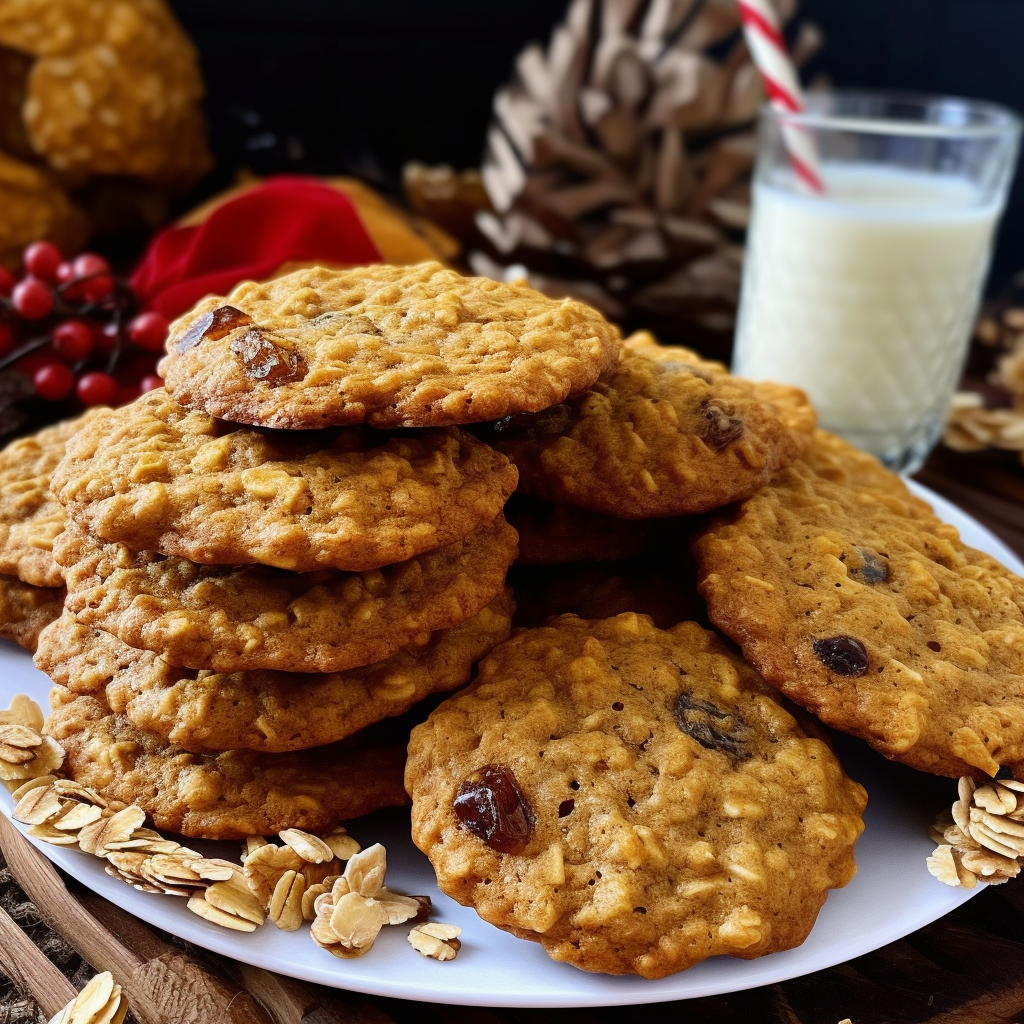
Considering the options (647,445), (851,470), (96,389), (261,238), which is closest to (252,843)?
(647,445)

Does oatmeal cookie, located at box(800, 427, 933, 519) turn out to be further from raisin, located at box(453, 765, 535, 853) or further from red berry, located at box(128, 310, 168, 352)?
red berry, located at box(128, 310, 168, 352)

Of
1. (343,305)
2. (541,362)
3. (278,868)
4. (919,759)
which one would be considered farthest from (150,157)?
(919,759)

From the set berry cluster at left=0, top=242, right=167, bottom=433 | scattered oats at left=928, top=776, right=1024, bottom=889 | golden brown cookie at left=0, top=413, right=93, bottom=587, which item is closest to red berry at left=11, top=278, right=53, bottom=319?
berry cluster at left=0, top=242, right=167, bottom=433

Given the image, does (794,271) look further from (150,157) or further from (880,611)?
(150,157)

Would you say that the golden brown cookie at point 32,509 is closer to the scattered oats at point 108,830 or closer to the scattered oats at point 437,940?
the scattered oats at point 108,830

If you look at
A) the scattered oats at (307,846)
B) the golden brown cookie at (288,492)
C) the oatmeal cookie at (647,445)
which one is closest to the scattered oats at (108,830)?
the scattered oats at (307,846)

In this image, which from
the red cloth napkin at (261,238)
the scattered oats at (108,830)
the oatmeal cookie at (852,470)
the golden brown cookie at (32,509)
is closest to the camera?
the scattered oats at (108,830)
